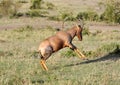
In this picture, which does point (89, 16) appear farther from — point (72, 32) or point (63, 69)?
point (63, 69)

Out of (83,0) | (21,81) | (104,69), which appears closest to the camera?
(21,81)

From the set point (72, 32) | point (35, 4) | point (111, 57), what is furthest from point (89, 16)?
point (72, 32)

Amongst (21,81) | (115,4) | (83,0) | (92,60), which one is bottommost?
(83,0)

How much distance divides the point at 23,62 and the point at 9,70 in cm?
155

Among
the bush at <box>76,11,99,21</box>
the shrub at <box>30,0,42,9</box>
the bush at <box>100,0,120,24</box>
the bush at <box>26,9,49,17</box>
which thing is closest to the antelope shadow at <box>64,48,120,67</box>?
the bush at <box>100,0,120,24</box>

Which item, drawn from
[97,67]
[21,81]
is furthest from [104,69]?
[21,81]

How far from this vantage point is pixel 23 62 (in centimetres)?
1362

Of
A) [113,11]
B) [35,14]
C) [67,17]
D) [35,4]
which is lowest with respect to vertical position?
[35,4]

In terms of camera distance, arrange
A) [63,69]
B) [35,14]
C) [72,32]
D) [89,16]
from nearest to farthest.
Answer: [63,69] < [72,32] < [89,16] < [35,14]

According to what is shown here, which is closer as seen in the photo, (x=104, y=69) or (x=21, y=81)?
(x=21, y=81)

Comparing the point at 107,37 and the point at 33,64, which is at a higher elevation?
the point at 33,64

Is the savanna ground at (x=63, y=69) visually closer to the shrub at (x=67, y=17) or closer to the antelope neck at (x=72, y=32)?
the antelope neck at (x=72, y=32)

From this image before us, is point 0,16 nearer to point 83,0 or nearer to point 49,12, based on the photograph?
point 49,12

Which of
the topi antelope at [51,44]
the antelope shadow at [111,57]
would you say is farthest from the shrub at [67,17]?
the topi antelope at [51,44]
